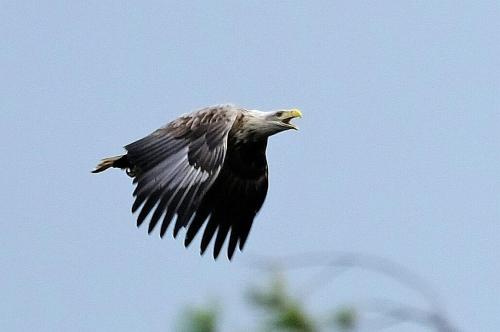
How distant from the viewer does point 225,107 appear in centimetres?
1162

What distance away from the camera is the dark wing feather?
12.5 metres

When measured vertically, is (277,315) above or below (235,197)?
below

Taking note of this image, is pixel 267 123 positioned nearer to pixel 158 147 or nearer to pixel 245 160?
pixel 245 160

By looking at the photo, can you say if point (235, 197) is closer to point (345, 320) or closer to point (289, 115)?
point (289, 115)

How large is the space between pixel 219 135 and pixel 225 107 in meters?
0.81

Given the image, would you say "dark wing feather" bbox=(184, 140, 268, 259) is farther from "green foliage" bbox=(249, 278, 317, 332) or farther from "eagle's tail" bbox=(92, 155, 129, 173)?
"green foliage" bbox=(249, 278, 317, 332)

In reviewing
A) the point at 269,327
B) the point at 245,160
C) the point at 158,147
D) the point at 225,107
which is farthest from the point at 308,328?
the point at 245,160

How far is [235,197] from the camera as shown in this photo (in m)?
12.7

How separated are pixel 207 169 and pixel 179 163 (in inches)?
11.4

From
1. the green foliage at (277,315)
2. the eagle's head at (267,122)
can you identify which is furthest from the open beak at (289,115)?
the green foliage at (277,315)

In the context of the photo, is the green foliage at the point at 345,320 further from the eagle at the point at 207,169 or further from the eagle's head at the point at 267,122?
the eagle's head at the point at 267,122

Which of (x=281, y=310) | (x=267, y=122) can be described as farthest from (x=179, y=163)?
(x=281, y=310)

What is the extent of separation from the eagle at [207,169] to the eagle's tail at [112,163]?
0.04ft

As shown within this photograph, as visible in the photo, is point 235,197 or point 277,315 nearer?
point 277,315
